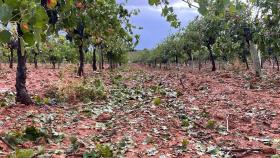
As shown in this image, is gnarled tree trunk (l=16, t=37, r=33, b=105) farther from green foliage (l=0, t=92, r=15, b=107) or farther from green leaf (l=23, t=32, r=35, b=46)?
green leaf (l=23, t=32, r=35, b=46)

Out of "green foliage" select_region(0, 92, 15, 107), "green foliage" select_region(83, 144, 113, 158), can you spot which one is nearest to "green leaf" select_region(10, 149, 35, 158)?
"green foliage" select_region(83, 144, 113, 158)

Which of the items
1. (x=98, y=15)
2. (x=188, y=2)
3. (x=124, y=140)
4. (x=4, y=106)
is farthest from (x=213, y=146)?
(x=4, y=106)

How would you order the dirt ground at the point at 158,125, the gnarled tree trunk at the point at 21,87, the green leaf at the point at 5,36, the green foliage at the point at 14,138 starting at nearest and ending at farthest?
1. the green leaf at the point at 5,36
2. the green foliage at the point at 14,138
3. the dirt ground at the point at 158,125
4. the gnarled tree trunk at the point at 21,87

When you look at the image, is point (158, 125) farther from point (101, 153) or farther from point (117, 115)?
point (101, 153)

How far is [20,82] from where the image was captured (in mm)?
12281

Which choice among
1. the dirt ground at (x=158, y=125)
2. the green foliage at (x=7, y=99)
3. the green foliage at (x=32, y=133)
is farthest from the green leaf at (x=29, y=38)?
the green foliage at (x=7, y=99)

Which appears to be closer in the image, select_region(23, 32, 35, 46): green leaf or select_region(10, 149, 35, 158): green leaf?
select_region(23, 32, 35, 46): green leaf

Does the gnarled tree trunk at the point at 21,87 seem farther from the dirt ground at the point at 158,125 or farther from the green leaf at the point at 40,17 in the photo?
the green leaf at the point at 40,17

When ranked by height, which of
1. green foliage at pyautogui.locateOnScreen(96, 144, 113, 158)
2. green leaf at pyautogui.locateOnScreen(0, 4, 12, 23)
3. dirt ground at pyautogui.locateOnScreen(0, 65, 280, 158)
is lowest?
dirt ground at pyautogui.locateOnScreen(0, 65, 280, 158)

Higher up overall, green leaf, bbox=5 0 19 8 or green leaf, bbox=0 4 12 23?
green leaf, bbox=5 0 19 8

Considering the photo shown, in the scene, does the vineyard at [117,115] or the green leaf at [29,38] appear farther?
the vineyard at [117,115]

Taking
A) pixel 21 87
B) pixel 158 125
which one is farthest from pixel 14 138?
pixel 21 87

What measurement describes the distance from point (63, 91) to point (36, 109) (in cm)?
264

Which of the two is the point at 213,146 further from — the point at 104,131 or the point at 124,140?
the point at 104,131
